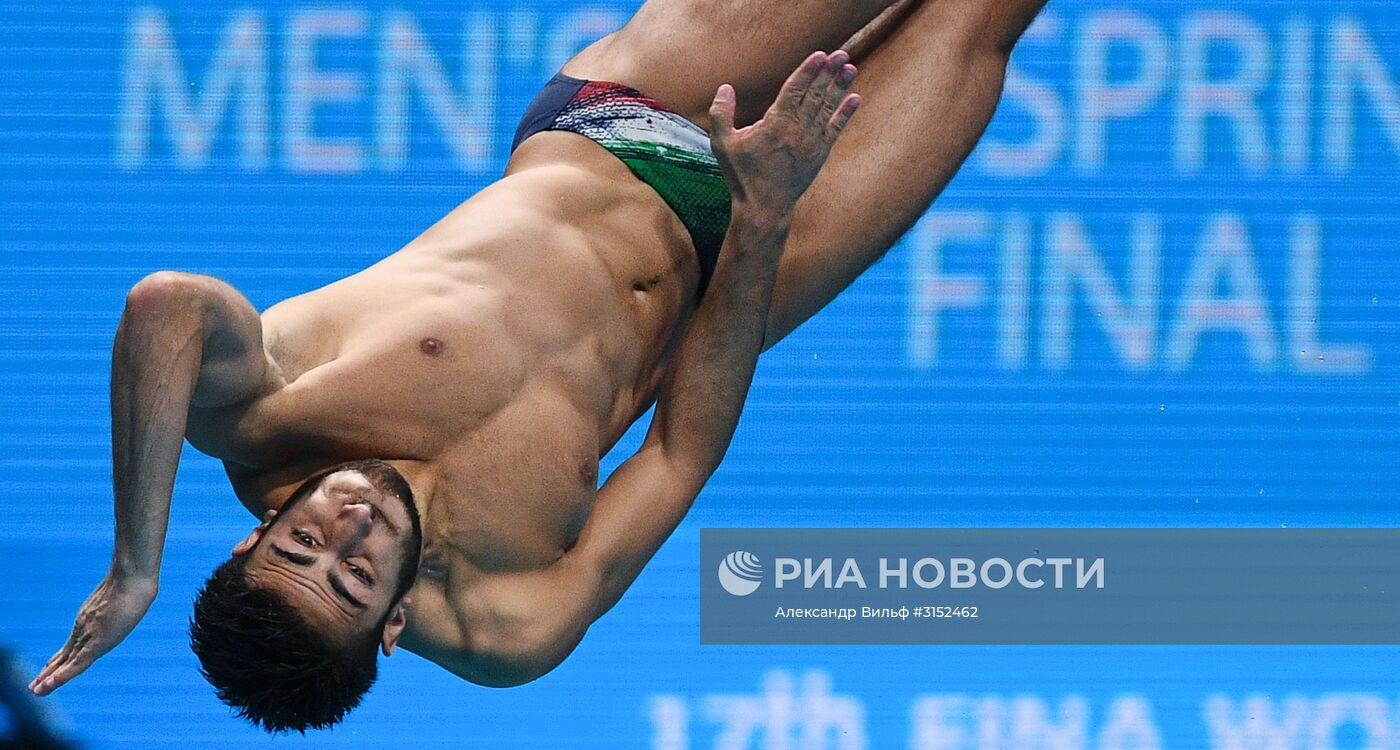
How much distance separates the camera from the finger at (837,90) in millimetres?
1661

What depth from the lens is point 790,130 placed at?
1.68 m

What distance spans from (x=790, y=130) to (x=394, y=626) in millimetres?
582

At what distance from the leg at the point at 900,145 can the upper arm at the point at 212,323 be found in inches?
24.2

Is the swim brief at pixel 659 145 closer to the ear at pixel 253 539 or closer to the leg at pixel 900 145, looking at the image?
the leg at pixel 900 145

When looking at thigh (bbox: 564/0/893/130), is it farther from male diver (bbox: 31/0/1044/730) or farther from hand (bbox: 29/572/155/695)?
hand (bbox: 29/572/155/695)

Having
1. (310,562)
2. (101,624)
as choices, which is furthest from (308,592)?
(101,624)

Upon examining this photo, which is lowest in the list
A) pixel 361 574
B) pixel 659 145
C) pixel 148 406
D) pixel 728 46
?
pixel 361 574

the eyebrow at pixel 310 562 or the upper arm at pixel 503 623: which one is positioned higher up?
the eyebrow at pixel 310 562

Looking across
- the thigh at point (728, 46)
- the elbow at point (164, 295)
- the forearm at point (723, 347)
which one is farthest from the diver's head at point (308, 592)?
the thigh at point (728, 46)

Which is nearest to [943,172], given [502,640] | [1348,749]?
[502,640]

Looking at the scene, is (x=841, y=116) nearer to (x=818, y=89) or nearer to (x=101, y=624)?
(x=818, y=89)

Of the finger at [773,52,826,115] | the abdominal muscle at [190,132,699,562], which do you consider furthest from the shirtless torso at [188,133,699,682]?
the finger at [773,52,826,115]

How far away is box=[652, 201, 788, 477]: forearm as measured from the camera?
5.74 ft

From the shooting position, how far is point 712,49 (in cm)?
191
